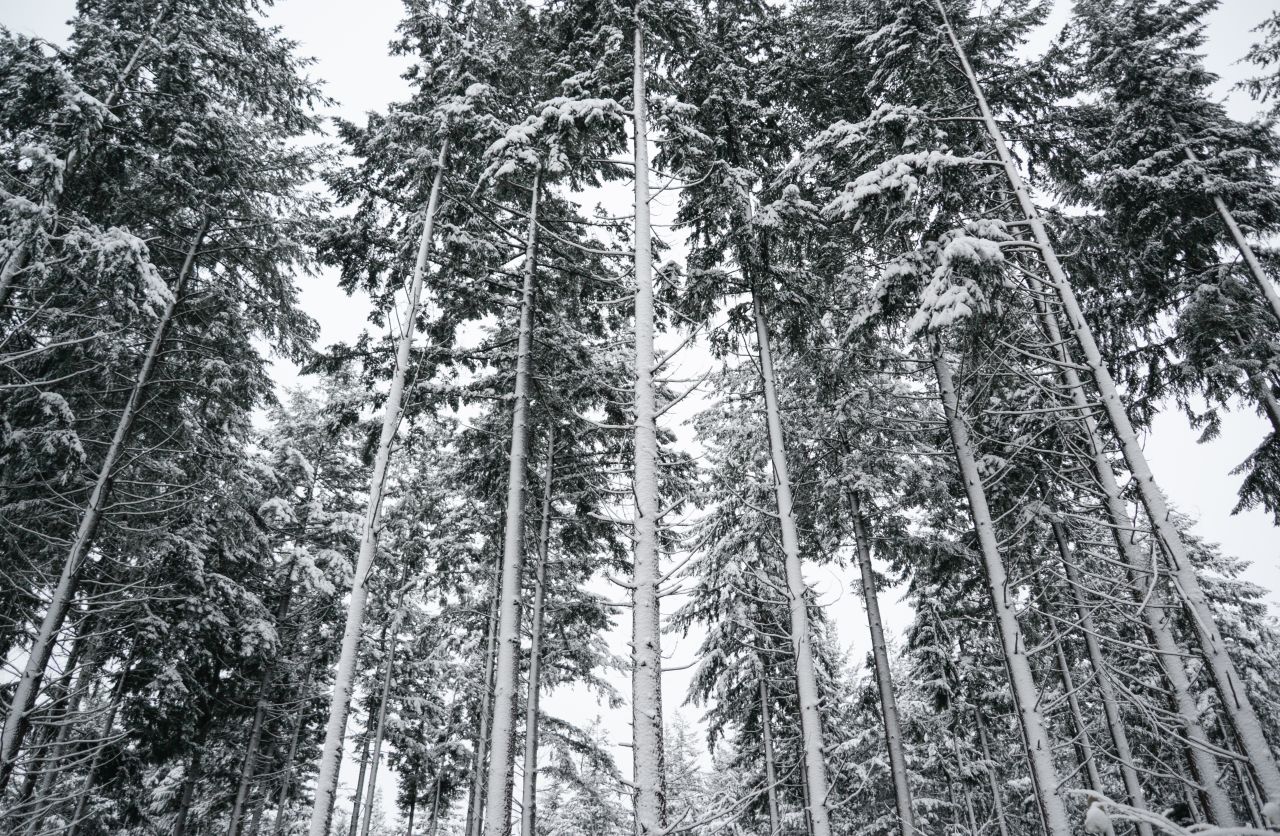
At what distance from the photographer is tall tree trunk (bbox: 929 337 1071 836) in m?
6.81

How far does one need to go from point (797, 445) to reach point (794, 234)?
4.76m

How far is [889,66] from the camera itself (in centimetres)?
942

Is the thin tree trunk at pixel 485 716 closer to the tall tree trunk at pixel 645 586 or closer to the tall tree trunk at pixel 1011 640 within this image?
the tall tree trunk at pixel 645 586

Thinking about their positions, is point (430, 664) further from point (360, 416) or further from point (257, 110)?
point (257, 110)

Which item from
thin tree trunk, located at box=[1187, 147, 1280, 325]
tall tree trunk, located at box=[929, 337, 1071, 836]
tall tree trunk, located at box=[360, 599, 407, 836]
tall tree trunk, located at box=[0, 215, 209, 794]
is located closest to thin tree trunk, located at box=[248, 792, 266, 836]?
tall tree trunk, located at box=[360, 599, 407, 836]

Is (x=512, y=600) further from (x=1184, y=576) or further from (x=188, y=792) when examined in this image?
(x=188, y=792)

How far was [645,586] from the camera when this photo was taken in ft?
18.5

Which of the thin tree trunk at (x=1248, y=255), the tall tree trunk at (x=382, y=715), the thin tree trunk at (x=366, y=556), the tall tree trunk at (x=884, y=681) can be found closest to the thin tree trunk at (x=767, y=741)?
the tall tree trunk at (x=884, y=681)

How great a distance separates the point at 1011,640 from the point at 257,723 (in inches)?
706

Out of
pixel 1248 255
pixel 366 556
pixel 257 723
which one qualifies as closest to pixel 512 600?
pixel 366 556

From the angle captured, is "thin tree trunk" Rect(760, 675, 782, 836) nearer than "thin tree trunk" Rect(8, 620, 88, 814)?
No

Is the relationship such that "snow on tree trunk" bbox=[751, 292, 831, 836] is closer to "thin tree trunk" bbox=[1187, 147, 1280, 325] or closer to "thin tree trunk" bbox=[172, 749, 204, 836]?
"thin tree trunk" bbox=[1187, 147, 1280, 325]

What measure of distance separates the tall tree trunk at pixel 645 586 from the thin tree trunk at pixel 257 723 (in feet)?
41.1

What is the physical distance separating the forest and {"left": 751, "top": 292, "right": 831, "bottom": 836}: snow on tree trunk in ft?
0.23
